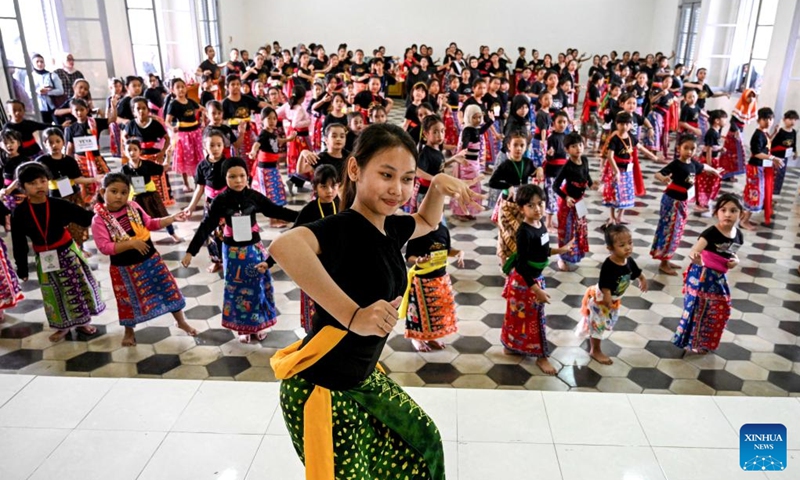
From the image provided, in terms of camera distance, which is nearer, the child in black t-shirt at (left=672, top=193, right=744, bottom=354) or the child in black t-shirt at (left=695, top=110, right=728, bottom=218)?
the child in black t-shirt at (left=672, top=193, right=744, bottom=354)

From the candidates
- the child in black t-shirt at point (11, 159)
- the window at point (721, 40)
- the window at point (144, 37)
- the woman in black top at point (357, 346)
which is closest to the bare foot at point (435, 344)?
the woman in black top at point (357, 346)

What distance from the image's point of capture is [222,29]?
16172mm

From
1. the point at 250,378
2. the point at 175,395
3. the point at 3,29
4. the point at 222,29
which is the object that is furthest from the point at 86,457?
the point at 222,29

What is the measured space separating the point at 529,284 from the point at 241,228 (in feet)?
5.97

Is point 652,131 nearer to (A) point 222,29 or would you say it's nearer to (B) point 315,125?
(B) point 315,125

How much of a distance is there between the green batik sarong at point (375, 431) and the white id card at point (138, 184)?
14.5ft

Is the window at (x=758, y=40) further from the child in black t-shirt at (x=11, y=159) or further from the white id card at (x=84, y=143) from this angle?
the child in black t-shirt at (x=11, y=159)

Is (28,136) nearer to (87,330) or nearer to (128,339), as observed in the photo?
(87,330)

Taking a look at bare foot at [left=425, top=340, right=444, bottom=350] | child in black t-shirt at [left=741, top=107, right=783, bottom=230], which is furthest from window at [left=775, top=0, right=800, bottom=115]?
bare foot at [left=425, top=340, right=444, bottom=350]

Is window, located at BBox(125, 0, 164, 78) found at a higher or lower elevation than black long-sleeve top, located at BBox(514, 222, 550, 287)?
higher

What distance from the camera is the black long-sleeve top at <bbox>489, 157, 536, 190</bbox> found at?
16.6ft

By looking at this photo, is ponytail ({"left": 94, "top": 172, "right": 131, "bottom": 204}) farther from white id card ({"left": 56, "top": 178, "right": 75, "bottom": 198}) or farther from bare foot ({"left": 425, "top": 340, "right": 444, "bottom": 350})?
bare foot ({"left": 425, "top": 340, "right": 444, "bottom": 350})

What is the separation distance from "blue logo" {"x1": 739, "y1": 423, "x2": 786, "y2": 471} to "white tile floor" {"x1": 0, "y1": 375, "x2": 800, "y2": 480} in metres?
0.04

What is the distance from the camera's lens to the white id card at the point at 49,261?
3836mm
